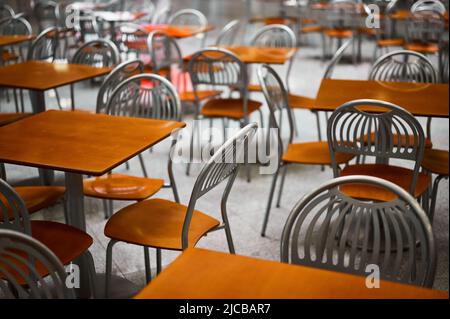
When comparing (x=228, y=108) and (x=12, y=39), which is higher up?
(x=12, y=39)

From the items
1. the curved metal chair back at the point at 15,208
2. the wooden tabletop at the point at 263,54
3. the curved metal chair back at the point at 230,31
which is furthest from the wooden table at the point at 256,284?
the curved metal chair back at the point at 230,31

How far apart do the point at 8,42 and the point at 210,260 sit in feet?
13.0

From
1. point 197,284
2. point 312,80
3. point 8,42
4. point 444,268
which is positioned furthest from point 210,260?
point 312,80

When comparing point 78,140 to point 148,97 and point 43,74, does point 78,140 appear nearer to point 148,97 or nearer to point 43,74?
point 148,97

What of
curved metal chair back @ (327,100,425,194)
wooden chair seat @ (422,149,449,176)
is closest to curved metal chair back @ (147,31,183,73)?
wooden chair seat @ (422,149,449,176)

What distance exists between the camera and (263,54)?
493 cm

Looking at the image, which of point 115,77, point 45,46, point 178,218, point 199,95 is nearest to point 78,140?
point 178,218

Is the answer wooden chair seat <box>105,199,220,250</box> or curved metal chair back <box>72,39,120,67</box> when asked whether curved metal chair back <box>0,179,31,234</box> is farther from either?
curved metal chair back <box>72,39,120,67</box>

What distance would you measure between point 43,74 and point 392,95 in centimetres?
218

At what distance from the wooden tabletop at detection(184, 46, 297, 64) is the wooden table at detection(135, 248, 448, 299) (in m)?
3.17

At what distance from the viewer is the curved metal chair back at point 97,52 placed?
4.43 metres

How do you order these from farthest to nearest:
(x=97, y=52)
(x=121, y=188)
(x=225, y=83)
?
(x=97, y=52), (x=225, y=83), (x=121, y=188)

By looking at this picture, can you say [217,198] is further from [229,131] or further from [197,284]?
[197,284]

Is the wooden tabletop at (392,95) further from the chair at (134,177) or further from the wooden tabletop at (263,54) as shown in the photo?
the wooden tabletop at (263,54)
